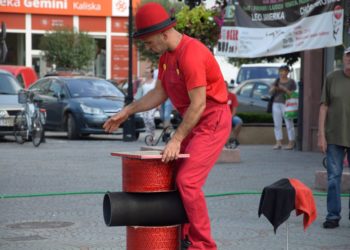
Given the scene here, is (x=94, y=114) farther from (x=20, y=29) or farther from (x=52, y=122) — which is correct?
(x=20, y=29)

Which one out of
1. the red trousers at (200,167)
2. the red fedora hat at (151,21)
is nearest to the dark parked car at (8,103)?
the red trousers at (200,167)

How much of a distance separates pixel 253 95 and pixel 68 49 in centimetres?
2923

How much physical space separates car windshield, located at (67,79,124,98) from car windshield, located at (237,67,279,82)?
10598 mm

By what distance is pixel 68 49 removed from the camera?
182ft

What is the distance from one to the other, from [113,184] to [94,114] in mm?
9995

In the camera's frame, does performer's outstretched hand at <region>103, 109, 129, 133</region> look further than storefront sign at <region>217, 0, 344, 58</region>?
No

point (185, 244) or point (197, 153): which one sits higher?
point (197, 153)

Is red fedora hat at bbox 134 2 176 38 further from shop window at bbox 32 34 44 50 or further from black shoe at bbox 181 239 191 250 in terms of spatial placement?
shop window at bbox 32 34 44 50

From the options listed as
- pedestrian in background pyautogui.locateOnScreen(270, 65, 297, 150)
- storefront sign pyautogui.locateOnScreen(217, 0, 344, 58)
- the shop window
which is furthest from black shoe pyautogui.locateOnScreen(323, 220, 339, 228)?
the shop window

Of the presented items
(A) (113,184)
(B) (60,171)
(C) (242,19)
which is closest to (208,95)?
(A) (113,184)

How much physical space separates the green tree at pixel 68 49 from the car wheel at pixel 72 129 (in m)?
31.8

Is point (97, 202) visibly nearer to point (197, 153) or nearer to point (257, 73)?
point (197, 153)

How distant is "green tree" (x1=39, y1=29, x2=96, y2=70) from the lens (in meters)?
55.4

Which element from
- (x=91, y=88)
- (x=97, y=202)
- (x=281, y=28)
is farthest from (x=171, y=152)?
(x=91, y=88)
